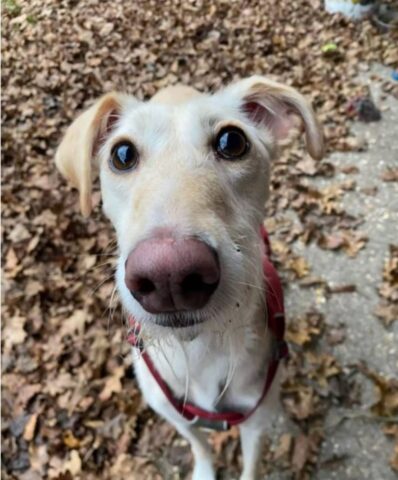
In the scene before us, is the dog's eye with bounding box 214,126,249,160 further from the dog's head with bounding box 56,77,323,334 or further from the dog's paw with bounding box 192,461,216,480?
the dog's paw with bounding box 192,461,216,480

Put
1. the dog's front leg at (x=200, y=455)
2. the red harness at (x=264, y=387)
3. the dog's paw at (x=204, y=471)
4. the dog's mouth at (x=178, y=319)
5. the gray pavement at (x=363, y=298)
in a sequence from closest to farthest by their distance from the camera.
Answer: the dog's mouth at (x=178, y=319) < the red harness at (x=264, y=387) < the dog's front leg at (x=200, y=455) < the dog's paw at (x=204, y=471) < the gray pavement at (x=363, y=298)

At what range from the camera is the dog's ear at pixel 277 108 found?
2.40m

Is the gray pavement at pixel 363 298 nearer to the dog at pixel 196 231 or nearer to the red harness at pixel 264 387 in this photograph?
the dog at pixel 196 231

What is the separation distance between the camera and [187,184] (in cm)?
183

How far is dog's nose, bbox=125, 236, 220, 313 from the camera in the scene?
1.41 meters

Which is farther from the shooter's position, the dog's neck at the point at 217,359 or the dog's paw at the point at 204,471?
the dog's paw at the point at 204,471

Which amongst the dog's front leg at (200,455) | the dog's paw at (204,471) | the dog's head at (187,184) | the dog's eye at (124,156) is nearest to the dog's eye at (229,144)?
the dog's head at (187,184)

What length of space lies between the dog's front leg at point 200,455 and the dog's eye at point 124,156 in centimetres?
162

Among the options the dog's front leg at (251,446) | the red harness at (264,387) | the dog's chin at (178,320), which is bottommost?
the dog's front leg at (251,446)

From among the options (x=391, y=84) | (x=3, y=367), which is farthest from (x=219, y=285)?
(x=391, y=84)

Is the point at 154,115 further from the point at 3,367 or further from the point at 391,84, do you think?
the point at 391,84

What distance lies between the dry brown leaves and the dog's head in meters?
0.64

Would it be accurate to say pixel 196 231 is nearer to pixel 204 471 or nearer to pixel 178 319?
pixel 178 319

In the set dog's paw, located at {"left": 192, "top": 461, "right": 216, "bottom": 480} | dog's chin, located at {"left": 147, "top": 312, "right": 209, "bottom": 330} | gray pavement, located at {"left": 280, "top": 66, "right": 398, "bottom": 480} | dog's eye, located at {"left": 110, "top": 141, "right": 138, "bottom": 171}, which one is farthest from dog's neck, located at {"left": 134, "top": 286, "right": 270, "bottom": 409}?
gray pavement, located at {"left": 280, "top": 66, "right": 398, "bottom": 480}
